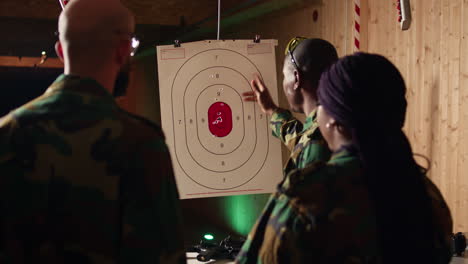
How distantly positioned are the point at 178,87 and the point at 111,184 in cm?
168

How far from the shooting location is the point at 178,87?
2662 millimetres

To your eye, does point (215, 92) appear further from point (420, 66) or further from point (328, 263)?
point (328, 263)

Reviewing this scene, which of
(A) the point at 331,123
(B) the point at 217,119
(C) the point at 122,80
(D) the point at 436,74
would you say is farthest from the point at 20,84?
(A) the point at 331,123

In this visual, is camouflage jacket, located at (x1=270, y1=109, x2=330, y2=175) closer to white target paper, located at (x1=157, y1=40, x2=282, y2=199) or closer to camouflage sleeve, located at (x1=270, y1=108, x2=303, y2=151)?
camouflage sleeve, located at (x1=270, y1=108, x2=303, y2=151)

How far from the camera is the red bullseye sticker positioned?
2699 millimetres

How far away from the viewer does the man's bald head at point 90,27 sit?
1075 mm

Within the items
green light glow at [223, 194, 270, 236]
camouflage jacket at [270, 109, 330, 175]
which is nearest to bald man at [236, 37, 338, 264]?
camouflage jacket at [270, 109, 330, 175]

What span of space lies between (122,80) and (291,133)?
1.11m

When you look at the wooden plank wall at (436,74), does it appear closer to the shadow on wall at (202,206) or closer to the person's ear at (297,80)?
the person's ear at (297,80)

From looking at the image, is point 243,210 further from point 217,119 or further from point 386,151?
point 386,151

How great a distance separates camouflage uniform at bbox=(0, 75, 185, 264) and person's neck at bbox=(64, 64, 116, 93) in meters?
0.02

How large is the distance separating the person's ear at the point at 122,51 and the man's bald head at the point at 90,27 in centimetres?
2

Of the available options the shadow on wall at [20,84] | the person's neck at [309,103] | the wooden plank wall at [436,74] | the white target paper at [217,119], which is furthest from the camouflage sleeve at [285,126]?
the shadow on wall at [20,84]

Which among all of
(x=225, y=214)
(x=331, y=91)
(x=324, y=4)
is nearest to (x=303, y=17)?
(x=324, y=4)
